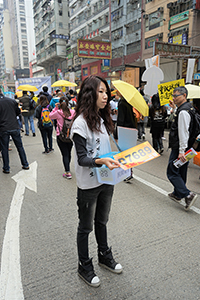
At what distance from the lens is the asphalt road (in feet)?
6.71

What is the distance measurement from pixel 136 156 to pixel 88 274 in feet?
4.07

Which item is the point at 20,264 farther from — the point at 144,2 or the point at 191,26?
the point at 144,2

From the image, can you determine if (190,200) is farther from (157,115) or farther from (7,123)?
(7,123)

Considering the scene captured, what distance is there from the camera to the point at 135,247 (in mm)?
2617

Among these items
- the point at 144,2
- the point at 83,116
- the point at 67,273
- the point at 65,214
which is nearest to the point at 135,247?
the point at 67,273

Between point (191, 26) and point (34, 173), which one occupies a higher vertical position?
point (191, 26)

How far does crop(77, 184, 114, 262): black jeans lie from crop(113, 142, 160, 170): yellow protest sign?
359 millimetres

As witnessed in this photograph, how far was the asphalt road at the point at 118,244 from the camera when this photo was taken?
6.71ft

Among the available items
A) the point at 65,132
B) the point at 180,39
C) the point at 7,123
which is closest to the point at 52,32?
the point at 180,39

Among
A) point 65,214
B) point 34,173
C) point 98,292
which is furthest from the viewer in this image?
point 34,173

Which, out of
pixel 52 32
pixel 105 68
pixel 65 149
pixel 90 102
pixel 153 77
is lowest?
pixel 65 149

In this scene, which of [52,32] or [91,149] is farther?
[52,32]

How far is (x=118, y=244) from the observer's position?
268 cm

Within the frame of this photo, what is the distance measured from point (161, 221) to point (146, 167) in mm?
2682
